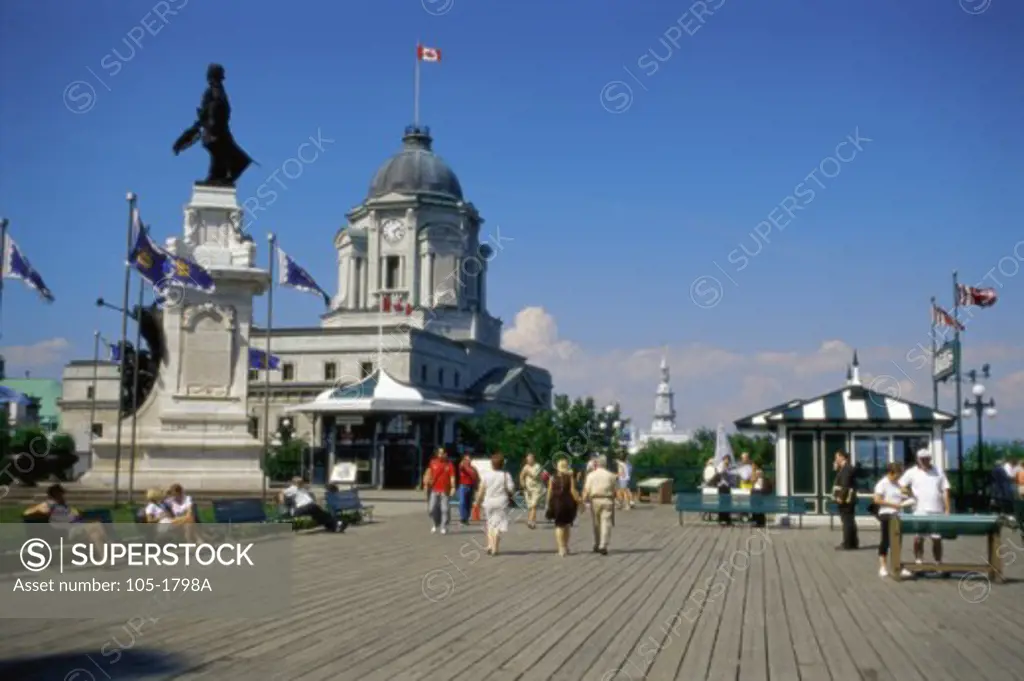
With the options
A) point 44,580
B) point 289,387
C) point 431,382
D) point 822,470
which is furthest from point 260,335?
point 44,580

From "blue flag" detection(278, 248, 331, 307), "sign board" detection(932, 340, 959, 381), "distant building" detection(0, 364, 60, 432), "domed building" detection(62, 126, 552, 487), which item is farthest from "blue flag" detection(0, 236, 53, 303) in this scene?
"distant building" detection(0, 364, 60, 432)

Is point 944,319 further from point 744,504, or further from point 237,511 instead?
point 237,511

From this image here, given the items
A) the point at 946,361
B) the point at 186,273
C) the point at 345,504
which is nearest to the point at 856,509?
the point at 946,361

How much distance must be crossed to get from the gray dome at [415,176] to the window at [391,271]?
6.22m

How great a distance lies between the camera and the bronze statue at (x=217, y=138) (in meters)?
32.6

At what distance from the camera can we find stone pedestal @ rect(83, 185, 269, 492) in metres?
30.1

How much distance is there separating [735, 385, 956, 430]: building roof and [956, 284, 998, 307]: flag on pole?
694 cm

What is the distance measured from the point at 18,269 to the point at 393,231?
78320mm

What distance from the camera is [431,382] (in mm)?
95688

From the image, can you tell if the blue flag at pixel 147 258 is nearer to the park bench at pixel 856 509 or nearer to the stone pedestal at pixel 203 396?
the stone pedestal at pixel 203 396

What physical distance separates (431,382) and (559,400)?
137 feet

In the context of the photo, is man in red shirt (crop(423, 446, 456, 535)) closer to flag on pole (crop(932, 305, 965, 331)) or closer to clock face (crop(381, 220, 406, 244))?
flag on pole (crop(932, 305, 965, 331))

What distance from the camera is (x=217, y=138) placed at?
108 feet

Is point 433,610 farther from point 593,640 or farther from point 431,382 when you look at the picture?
point 431,382
